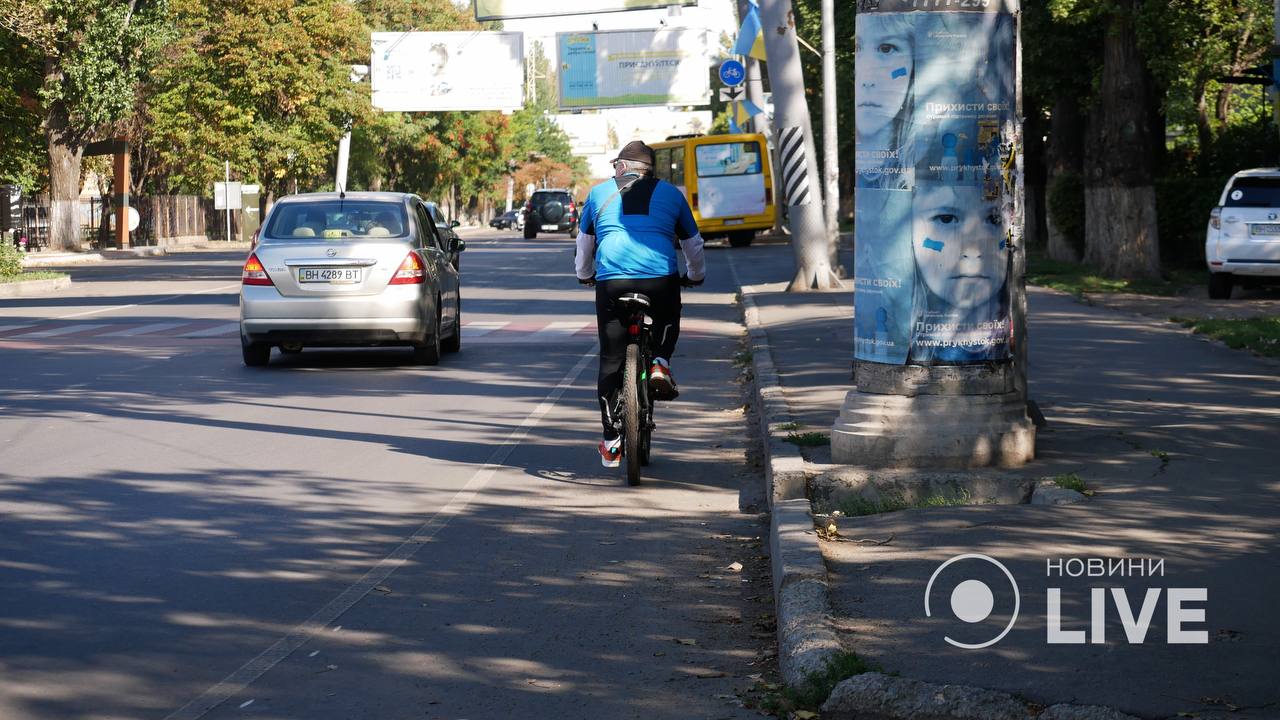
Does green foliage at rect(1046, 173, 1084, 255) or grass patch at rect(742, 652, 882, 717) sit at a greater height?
green foliage at rect(1046, 173, 1084, 255)

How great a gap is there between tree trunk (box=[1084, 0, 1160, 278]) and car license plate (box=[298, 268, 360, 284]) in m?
13.6

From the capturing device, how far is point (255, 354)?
52.1 ft

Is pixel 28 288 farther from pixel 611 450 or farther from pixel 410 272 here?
pixel 611 450

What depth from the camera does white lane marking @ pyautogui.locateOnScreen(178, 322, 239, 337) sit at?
20.1 m

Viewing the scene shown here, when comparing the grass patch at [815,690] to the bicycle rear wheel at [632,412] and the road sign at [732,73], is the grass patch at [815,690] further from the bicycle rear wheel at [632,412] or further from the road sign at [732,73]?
the road sign at [732,73]

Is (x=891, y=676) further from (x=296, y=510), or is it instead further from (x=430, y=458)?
(x=430, y=458)

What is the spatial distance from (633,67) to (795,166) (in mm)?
42776

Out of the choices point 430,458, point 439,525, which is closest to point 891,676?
point 439,525

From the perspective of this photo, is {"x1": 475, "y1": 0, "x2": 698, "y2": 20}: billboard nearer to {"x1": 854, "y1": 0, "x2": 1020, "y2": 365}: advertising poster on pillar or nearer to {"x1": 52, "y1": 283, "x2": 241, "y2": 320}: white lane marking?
{"x1": 52, "y1": 283, "x2": 241, "y2": 320}: white lane marking

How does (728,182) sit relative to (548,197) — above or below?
below

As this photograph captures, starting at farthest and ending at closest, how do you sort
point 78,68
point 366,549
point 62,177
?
point 62,177, point 78,68, point 366,549

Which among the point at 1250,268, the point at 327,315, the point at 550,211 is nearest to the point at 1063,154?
the point at 1250,268

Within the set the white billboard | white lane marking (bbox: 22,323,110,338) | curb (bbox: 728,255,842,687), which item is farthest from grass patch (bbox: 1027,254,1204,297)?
the white billboard

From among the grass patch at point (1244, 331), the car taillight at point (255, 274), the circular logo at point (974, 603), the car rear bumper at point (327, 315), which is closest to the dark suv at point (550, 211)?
the grass patch at point (1244, 331)
